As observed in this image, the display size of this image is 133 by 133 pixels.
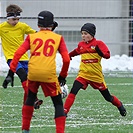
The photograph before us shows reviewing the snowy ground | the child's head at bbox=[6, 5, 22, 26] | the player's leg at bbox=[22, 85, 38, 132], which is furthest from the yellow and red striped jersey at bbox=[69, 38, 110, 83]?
the snowy ground

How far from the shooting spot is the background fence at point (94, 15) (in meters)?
21.7

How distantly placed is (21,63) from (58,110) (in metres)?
2.59

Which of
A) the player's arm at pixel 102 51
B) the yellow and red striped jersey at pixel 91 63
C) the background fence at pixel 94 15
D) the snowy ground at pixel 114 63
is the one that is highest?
the player's arm at pixel 102 51

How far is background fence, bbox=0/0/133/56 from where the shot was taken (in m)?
21.7

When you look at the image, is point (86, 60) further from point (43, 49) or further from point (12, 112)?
point (43, 49)

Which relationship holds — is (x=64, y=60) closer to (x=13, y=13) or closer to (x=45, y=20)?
(x=45, y=20)

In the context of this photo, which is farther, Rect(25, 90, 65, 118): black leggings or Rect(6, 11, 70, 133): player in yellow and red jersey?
Rect(25, 90, 65, 118): black leggings

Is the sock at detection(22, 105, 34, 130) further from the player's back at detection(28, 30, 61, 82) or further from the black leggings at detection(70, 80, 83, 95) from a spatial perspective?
the black leggings at detection(70, 80, 83, 95)

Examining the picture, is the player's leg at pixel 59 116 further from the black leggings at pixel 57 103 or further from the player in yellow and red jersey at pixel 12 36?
the player in yellow and red jersey at pixel 12 36

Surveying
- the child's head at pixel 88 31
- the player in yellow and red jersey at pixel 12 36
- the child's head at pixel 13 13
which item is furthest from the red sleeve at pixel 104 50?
the child's head at pixel 13 13

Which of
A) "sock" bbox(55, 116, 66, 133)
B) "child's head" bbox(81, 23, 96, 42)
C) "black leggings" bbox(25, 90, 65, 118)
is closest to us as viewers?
"sock" bbox(55, 116, 66, 133)

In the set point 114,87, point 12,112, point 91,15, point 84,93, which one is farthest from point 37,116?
point 91,15

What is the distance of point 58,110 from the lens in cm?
761

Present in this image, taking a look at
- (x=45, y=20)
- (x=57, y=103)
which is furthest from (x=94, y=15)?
(x=57, y=103)
